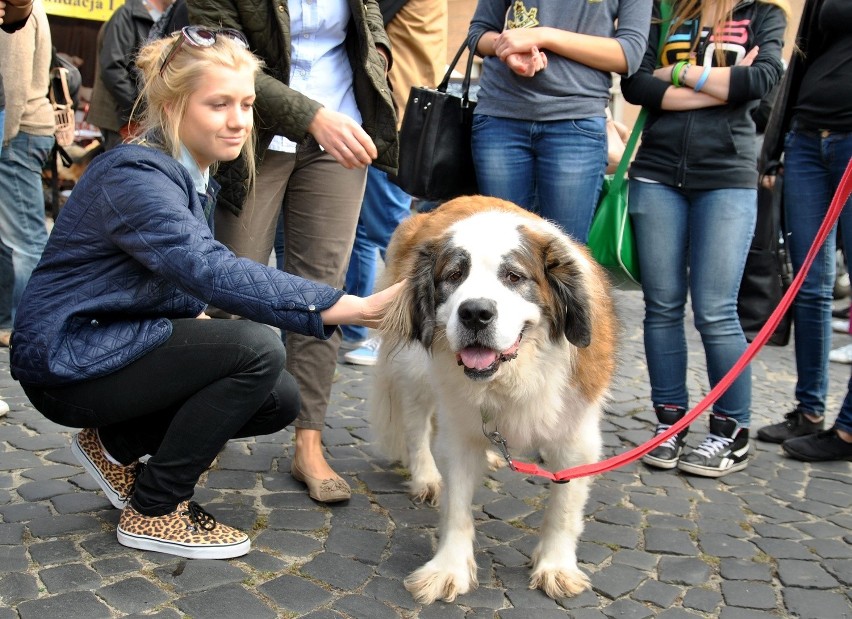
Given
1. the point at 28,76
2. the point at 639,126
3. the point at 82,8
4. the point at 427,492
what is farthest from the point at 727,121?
the point at 82,8

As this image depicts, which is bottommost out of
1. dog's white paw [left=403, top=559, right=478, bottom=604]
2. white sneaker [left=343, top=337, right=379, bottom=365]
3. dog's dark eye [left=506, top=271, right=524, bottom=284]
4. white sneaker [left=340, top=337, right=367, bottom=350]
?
white sneaker [left=340, top=337, right=367, bottom=350]

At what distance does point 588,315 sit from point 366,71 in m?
1.39

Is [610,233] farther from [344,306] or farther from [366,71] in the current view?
[344,306]

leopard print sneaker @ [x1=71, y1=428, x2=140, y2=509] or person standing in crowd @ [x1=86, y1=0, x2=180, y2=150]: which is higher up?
person standing in crowd @ [x1=86, y1=0, x2=180, y2=150]

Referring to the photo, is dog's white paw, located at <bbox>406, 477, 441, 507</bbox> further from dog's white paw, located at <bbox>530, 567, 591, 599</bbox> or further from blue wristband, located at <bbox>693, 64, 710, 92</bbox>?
blue wristband, located at <bbox>693, 64, 710, 92</bbox>

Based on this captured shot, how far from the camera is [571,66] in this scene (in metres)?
3.78

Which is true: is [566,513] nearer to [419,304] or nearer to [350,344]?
[419,304]

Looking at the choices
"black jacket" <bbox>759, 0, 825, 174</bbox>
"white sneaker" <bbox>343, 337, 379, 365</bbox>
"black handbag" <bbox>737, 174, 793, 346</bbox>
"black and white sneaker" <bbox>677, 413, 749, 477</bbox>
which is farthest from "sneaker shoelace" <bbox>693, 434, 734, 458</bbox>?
"black handbag" <bbox>737, 174, 793, 346</bbox>

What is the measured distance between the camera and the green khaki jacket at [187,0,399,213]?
10.6 feet

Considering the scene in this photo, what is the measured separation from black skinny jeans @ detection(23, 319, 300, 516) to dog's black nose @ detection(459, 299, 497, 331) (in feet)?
2.35

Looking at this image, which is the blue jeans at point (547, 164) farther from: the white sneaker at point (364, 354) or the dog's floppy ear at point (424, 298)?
the white sneaker at point (364, 354)

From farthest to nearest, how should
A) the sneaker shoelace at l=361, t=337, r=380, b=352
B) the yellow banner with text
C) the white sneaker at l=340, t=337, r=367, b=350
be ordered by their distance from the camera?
the yellow banner with text, the white sneaker at l=340, t=337, r=367, b=350, the sneaker shoelace at l=361, t=337, r=380, b=352

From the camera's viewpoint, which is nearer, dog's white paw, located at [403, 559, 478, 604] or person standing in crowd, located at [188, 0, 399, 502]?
dog's white paw, located at [403, 559, 478, 604]

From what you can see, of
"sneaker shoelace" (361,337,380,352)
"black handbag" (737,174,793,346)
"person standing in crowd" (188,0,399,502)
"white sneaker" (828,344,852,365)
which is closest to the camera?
"person standing in crowd" (188,0,399,502)
